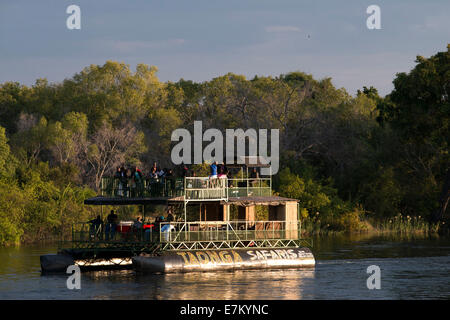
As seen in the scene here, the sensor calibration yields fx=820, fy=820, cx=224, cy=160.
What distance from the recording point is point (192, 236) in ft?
146

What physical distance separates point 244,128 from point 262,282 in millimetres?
51555

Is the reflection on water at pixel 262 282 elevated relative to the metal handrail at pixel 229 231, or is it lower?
lower

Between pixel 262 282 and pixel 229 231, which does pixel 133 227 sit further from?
pixel 262 282

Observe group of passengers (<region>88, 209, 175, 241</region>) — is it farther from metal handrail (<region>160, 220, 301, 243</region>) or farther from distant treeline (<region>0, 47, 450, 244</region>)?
distant treeline (<region>0, 47, 450, 244</region>)

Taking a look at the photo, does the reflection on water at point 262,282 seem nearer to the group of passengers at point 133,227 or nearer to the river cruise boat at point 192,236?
the river cruise boat at point 192,236

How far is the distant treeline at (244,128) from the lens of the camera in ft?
241

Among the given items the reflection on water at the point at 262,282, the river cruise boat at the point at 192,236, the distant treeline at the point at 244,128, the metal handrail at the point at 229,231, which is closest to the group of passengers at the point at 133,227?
the river cruise boat at the point at 192,236

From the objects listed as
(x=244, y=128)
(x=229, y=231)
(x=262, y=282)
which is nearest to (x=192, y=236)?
(x=229, y=231)

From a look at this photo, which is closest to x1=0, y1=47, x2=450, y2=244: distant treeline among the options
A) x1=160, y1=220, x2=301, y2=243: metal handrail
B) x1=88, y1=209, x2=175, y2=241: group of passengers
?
x1=88, y1=209, x2=175, y2=241: group of passengers

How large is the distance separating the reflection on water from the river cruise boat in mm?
718

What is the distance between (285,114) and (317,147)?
16.8 ft

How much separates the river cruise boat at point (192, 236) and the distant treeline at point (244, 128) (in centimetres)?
1882

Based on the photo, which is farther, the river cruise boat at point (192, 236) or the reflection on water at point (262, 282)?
the river cruise boat at point (192, 236)

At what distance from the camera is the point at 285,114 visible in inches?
3615
